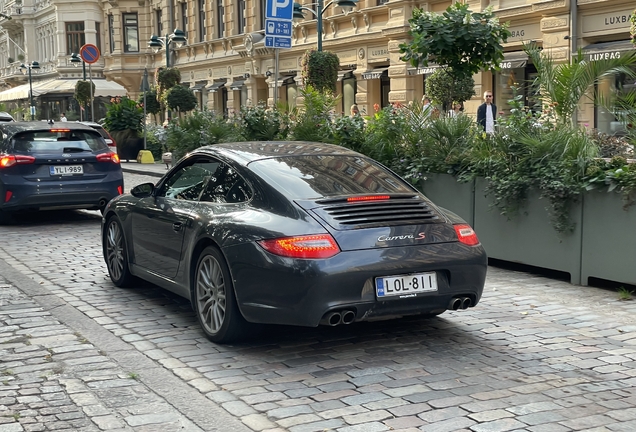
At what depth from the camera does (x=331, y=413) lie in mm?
4707

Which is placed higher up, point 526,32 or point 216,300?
point 526,32

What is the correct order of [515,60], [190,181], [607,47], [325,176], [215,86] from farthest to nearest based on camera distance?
[215,86] → [515,60] → [607,47] → [190,181] → [325,176]

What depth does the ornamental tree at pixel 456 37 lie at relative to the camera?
39.8ft

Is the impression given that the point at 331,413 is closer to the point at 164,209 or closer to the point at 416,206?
the point at 416,206

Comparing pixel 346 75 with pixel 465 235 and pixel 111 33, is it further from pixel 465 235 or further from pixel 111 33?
pixel 111 33

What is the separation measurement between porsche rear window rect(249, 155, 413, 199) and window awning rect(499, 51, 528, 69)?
17.5m

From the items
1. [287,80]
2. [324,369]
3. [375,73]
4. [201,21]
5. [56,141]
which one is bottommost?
[324,369]

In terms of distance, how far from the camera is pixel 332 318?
5539 millimetres

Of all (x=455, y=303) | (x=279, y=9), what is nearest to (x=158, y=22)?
(x=279, y=9)

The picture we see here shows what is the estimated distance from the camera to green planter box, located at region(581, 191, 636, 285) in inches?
297

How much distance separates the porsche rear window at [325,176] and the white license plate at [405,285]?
0.77 meters

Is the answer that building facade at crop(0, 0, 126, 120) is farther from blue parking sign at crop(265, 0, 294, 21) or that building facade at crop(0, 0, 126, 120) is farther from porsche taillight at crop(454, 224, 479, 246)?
porsche taillight at crop(454, 224, 479, 246)

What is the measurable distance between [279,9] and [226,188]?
9108 millimetres

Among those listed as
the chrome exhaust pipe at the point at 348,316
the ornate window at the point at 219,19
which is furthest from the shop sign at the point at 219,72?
the chrome exhaust pipe at the point at 348,316
